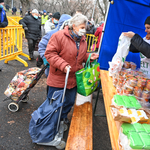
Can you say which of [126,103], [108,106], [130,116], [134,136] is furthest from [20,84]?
[134,136]

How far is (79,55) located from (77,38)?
0.26 meters

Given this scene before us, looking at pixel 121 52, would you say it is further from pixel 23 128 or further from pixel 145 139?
pixel 23 128

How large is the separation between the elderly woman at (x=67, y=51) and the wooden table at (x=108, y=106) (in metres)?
0.50

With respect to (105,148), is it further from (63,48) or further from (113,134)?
(63,48)

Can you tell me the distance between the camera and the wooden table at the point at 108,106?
138 cm

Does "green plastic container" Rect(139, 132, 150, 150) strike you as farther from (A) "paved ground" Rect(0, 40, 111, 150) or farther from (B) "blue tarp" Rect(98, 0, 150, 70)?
(B) "blue tarp" Rect(98, 0, 150, 70)

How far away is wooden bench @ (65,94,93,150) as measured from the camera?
197 centimetres

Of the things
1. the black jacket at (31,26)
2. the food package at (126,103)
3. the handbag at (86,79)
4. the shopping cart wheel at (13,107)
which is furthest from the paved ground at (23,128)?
the black jacket at (31,26)

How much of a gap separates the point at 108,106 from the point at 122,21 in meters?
3.05

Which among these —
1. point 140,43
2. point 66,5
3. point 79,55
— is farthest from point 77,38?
point 66,5

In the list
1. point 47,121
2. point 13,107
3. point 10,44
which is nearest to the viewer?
point 47,121

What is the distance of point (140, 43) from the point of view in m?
1.90

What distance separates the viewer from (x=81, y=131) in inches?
87.1

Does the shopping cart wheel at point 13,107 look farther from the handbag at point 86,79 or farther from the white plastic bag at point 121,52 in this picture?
the white plastic bag at point 121,52
